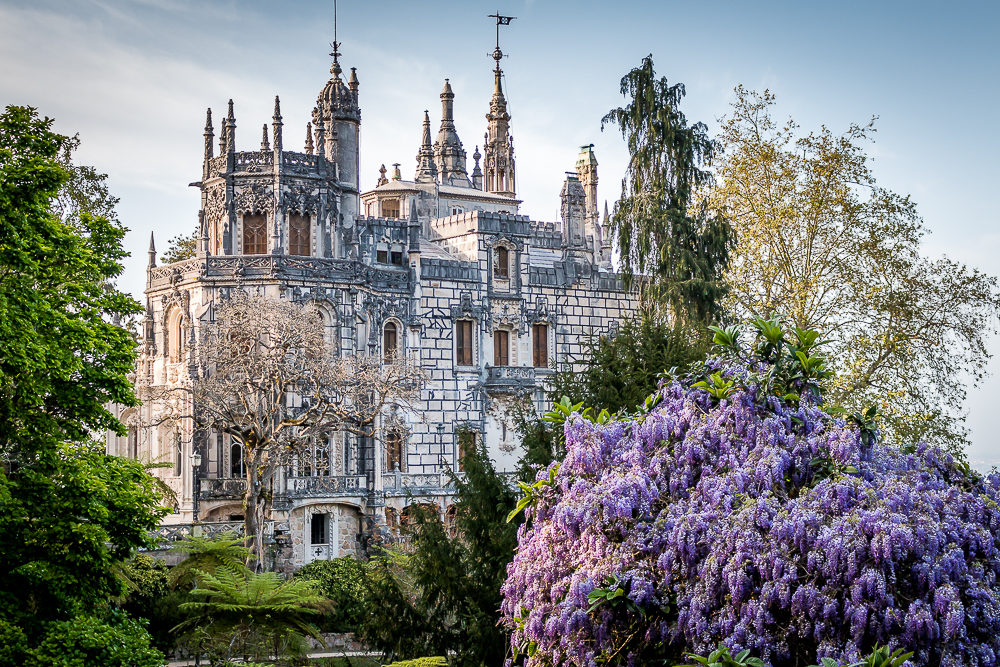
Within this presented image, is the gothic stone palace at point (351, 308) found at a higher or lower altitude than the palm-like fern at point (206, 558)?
higher

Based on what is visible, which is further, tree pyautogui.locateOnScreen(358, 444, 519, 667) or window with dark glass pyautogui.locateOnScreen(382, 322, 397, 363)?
window with dark glass pyautogui.locateOnScreen(382, 322, 397, 363)

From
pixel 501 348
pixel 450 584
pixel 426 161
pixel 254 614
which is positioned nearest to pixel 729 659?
pixel 450 584

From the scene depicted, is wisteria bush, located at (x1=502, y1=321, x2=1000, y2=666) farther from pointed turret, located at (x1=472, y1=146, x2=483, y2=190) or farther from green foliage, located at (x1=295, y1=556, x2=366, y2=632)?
pointed turret, located at (x1=472, y1=146, x2=483, y2=190)

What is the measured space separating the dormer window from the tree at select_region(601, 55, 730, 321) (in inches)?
452

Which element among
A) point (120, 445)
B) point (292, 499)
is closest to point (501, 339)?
point (292, 499)

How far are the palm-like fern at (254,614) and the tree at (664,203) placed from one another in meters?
15.4

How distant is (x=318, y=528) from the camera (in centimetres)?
4272

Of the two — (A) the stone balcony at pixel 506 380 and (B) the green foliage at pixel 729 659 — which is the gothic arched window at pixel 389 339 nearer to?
(A) the stone balcony at pixel 506 380

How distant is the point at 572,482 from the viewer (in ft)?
51.1

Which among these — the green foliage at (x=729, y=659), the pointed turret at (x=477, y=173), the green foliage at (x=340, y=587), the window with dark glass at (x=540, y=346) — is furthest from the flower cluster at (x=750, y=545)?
the pointed turret at (x=477, y=173)

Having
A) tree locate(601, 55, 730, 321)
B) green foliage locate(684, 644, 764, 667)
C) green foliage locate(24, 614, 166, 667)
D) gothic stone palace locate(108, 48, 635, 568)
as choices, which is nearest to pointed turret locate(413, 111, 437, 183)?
gothic stone palace locate(108, 48, 635, 568)

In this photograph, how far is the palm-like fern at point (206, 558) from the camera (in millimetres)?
28547

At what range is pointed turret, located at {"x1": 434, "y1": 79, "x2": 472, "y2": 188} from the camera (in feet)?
233

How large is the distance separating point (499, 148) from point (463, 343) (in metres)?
26.8
